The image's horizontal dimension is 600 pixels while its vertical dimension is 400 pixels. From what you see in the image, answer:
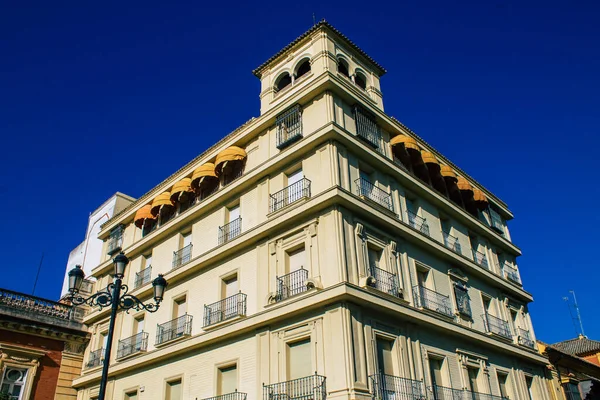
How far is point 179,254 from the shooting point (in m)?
23.2

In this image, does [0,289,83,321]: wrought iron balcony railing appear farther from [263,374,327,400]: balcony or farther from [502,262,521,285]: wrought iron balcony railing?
[502,262,521,285]: wrought iron balcony railing

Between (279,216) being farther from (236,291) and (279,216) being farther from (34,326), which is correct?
(34,326)

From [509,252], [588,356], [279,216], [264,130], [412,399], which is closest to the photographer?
[412,399]

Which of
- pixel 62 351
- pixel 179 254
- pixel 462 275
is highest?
pixel 179 254

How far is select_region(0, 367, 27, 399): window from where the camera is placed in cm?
Answer: 2300

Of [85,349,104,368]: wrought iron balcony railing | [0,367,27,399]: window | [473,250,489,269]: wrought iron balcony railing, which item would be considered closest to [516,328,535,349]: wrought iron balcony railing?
[473,250,489,269]: wrought iron balcony railing

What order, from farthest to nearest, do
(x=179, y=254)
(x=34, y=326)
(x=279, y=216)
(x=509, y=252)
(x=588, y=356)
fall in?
(x=588, y=356), (x=509, y=252), (x=34, y=326), (x=179, y=254), (x=279, y=216)

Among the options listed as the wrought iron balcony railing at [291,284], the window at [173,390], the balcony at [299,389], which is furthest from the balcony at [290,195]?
the window at [173,390]

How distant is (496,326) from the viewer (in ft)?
76.1

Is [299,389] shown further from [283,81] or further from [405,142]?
[283,81]

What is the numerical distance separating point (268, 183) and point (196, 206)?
4.45 m

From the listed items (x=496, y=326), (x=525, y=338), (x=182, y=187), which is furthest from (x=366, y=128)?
(x=525, y=338)

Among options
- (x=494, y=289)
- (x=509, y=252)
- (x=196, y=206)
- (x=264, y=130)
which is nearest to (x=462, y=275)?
(x=494, y=289)

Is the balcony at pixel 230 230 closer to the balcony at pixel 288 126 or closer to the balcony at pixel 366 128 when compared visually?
the balcony at pixel 288 126
